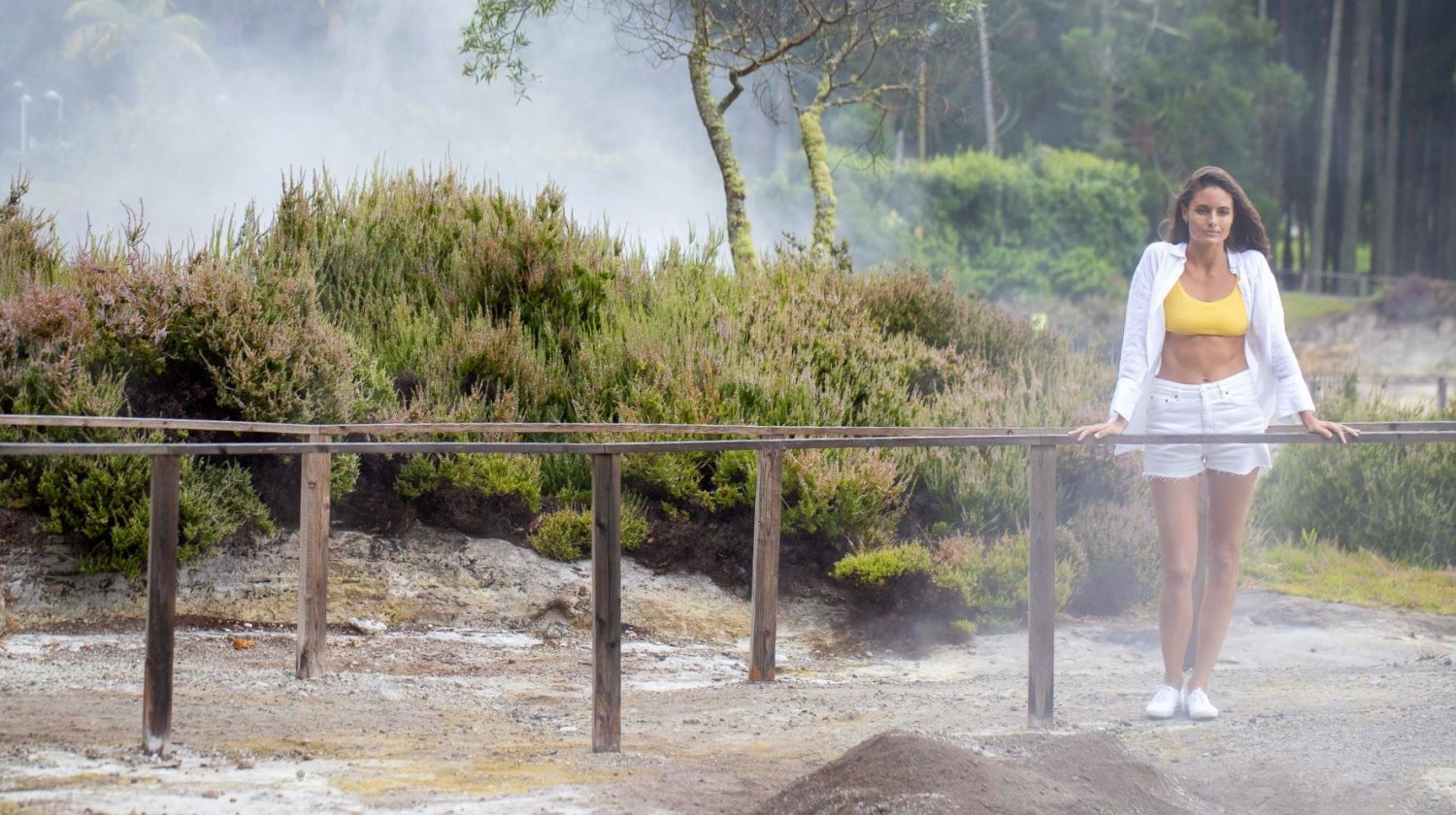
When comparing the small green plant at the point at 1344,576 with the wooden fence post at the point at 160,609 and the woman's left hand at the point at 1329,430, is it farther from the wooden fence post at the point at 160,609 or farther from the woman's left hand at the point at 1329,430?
the wooden fence post at the point at 160,609

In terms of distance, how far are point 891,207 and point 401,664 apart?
25.5 meters

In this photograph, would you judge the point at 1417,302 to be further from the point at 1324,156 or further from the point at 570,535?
the point at 570,535

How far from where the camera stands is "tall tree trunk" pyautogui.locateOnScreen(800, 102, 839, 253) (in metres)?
14.7

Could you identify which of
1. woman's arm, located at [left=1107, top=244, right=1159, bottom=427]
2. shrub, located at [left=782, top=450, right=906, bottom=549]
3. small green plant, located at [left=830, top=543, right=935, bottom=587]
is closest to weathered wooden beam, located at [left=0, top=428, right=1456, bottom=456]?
woman's arm, located at [left=1107, top=244, right=1159, bottom=427]

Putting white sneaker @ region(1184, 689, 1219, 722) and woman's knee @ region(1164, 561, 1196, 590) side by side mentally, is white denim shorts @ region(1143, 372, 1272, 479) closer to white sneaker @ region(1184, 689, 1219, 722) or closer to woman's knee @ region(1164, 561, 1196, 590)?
woman's knee @ region(1164, 561, 1196, 590)

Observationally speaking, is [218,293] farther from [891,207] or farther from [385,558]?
[891,207]

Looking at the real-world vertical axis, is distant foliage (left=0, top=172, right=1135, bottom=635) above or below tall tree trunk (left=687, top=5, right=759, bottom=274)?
below

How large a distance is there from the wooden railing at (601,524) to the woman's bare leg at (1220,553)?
0.80 feet

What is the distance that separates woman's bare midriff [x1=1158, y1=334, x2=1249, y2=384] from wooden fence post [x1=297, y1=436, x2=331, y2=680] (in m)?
3.46

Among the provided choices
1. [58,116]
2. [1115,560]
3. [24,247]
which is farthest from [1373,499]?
[58,116]

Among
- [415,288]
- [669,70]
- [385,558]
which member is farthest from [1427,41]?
[385,558]

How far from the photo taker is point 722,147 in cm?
1449

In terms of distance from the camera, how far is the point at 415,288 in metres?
10.8

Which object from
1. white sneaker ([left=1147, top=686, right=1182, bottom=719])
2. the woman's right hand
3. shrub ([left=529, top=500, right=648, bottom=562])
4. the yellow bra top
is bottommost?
white sneaker ([left=1147, top=686, right=1182, bottom=719])
